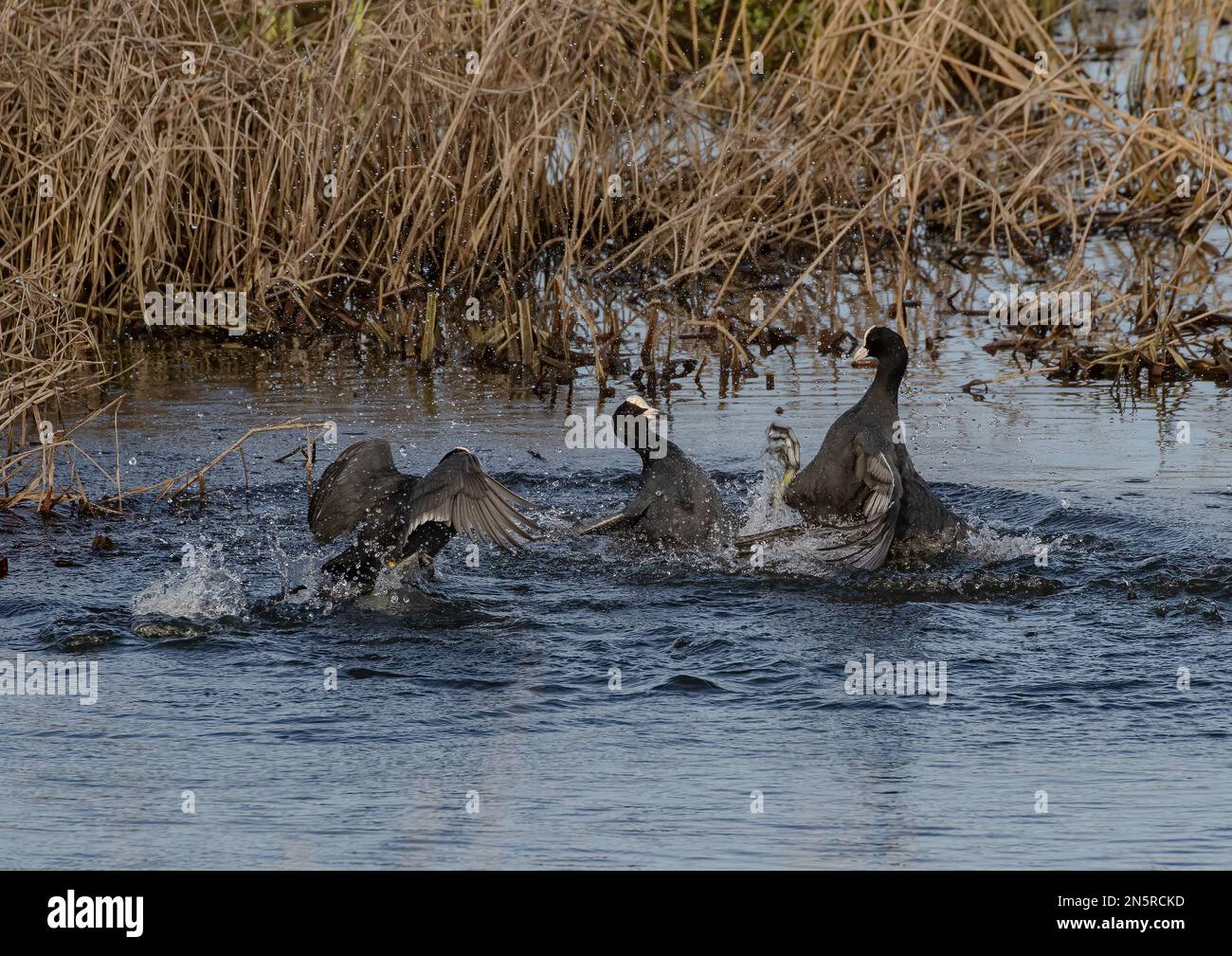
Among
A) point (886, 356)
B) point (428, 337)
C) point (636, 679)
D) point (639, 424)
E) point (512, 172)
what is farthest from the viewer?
point (512, 172)

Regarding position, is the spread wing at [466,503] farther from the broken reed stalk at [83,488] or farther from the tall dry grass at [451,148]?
the tall dry grass at [451,148]

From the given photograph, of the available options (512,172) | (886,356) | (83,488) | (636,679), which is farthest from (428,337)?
(636,679)

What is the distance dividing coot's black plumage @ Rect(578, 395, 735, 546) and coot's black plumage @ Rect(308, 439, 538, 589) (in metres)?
0.50

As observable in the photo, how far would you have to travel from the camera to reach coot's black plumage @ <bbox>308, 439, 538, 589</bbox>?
682 cm

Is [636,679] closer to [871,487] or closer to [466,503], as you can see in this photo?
[466,503]

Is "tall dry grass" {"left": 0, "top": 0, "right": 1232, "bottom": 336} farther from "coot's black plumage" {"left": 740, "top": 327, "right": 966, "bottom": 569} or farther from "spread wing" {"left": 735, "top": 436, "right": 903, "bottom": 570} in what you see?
"spread wing" {"left": 735, "top": 436, "right": 903, "bottom": 570}

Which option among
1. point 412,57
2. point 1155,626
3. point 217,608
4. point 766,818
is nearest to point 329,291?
point 412,57

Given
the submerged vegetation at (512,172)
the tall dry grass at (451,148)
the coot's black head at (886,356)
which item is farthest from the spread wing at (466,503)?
the tall dry grass at (451,148)

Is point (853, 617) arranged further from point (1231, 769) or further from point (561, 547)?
point (1231, 769)

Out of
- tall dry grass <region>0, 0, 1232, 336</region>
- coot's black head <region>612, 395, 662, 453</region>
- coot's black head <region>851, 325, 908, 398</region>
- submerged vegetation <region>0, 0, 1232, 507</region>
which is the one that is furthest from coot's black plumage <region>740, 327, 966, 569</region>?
tall dry grass <region>0, 0, 1232, 336</region>

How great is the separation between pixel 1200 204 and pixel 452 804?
8.67 m

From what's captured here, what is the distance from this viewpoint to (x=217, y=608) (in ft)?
22.1

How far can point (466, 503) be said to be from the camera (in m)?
6.84

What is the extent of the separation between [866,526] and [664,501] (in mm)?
848
